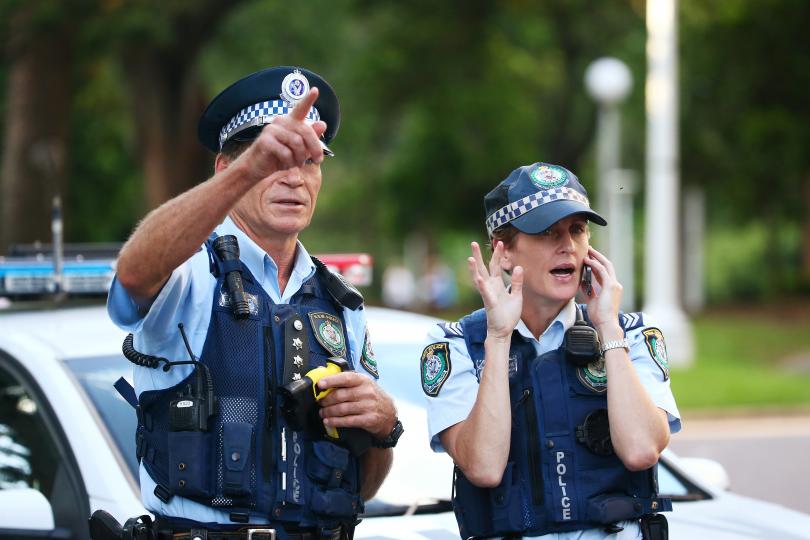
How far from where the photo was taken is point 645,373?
290cm

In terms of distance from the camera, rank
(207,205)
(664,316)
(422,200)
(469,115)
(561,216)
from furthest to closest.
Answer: (422,200), (469,115), (664,316), (561,216), (207,205)

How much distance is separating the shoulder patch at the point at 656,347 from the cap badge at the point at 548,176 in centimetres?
40

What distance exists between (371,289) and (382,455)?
133ft

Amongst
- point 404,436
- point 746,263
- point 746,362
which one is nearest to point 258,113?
point 404,436

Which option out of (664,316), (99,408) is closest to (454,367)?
(99,408)

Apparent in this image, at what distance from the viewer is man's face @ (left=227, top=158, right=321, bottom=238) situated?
2.83 meters

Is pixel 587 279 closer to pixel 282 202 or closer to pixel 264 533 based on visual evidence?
pixel 282 202

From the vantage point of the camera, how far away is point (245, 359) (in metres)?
2.70

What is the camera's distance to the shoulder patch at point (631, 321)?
2.98 metres


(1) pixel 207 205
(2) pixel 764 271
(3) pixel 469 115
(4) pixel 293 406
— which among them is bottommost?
(4) pixel 293 406

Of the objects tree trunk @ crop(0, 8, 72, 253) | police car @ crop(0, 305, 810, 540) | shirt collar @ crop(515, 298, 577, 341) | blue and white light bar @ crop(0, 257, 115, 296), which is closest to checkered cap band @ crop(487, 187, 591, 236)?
shirt collar @ crop(515, 298, 577, 341)

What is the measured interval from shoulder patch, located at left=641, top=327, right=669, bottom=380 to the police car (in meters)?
0.58

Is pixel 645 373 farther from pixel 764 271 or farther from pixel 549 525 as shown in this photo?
pixel 764 271

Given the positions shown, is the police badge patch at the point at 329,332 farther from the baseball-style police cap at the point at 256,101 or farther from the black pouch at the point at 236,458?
the baseball-style police cap at the point at 256,101
